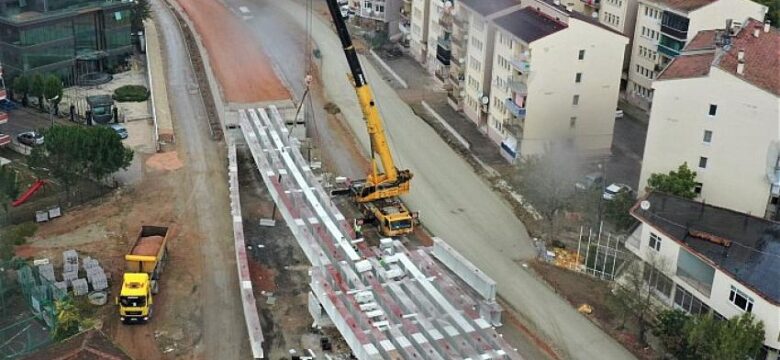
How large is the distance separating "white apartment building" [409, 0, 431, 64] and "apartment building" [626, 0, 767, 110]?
491 inches

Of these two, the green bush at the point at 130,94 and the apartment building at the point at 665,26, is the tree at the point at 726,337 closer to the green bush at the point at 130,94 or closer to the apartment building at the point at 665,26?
the apartment building at the point at 665,26

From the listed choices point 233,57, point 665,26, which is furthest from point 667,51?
point 233,57

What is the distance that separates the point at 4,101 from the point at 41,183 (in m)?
10.3

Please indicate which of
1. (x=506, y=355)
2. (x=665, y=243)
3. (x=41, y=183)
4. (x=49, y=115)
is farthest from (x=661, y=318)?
(x=49, y=115)

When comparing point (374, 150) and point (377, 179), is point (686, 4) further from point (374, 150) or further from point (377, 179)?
point (377, 179)

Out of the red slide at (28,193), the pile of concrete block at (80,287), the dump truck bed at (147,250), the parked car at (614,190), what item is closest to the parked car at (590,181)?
the parked car at (614,190)

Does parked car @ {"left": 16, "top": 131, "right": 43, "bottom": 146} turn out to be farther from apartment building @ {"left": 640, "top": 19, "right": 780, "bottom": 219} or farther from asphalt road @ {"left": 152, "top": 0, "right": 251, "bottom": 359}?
apartment building @ {"left": 640, "top": 19, "right": 780, "bottom": 219}

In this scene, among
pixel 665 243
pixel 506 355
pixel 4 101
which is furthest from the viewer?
pixel 4 101

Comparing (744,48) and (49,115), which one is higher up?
(744,48)

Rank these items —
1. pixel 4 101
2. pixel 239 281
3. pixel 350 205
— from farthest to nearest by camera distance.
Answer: pixel 4 101, pixel 350 205, pixel 239 281

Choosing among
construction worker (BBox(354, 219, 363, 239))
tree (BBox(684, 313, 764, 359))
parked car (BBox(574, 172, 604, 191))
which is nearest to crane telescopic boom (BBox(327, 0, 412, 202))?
construction worker (BBox(354, 219, 363, 239))

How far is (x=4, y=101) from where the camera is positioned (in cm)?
4488

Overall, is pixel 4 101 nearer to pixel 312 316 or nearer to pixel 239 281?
pixel 239 281

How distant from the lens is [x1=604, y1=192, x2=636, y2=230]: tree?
107 ft
